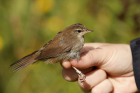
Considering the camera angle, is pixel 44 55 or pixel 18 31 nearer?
pixel 44 55

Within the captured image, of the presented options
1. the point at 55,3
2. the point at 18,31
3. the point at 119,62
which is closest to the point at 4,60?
the point at 18,31

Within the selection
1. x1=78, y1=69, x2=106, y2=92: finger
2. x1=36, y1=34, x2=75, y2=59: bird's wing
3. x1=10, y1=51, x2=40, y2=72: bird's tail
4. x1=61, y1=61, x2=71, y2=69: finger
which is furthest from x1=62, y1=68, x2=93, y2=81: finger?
x1=10, y1=51, x2=40, y2=72: bird's tail

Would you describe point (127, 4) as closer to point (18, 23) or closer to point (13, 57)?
point (18, 23)

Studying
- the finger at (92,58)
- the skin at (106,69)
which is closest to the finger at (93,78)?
the skin at (106,69)

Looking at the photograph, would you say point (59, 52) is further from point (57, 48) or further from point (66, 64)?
point (66, 64)

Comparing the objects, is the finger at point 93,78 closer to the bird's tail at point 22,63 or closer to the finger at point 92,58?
the finger at point 92,58

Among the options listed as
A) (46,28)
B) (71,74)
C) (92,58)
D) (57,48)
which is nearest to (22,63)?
(57,48)
